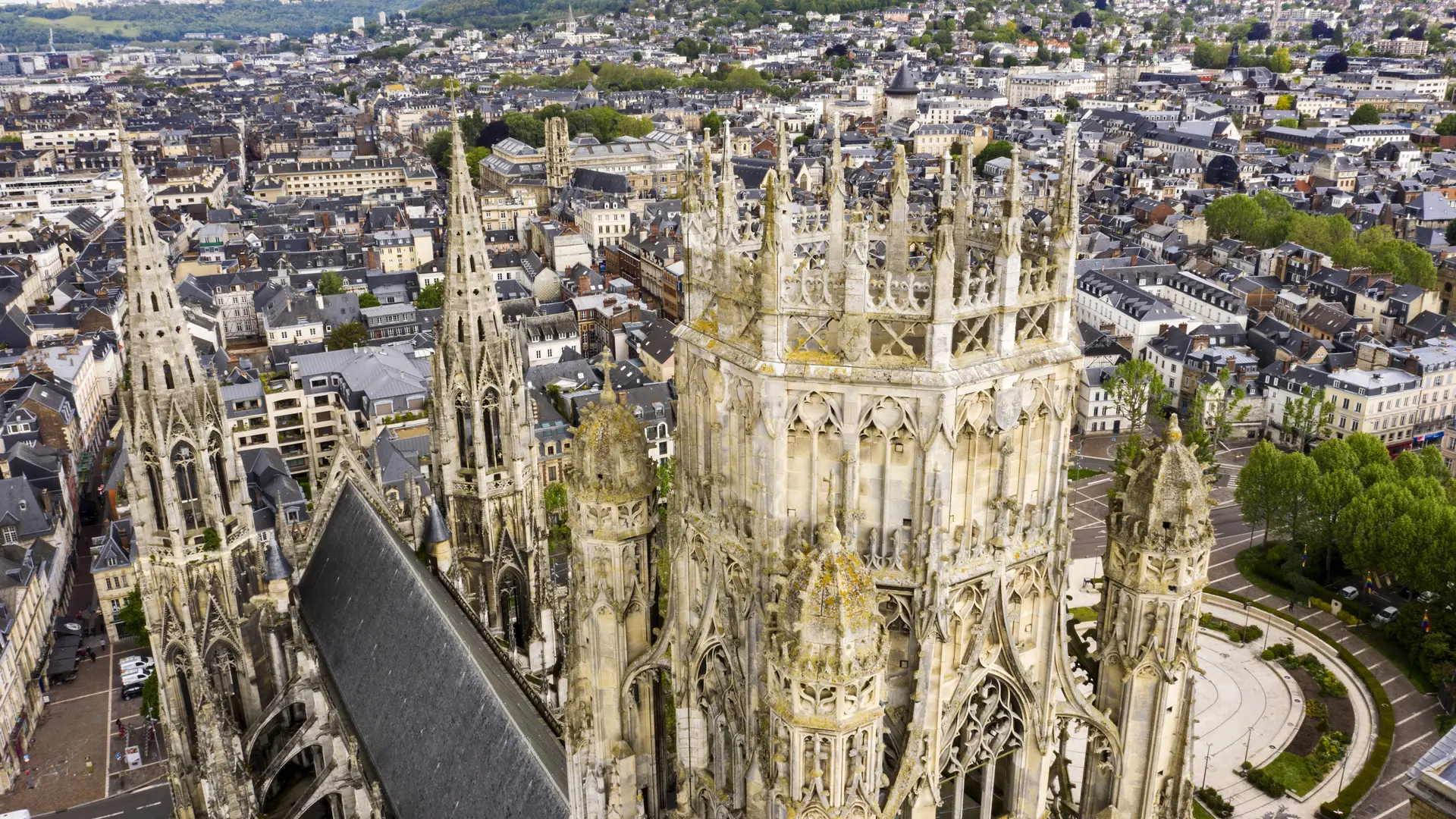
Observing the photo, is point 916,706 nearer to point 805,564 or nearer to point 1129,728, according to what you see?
point 805,564

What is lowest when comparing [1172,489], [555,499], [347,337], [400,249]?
[555,499]

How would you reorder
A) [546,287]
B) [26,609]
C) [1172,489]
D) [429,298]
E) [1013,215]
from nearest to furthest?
[1013,215]
[1172,489]
[26,609]
[429,298]
[546,287]

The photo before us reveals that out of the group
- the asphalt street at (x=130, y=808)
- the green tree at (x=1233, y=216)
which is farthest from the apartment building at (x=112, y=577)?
the green tree at (x=1233, y=216)

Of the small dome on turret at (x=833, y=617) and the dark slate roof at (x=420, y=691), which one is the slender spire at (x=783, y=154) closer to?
the small dome on turret at (x=833, y=617)

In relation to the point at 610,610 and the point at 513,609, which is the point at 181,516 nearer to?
the point at 513,609

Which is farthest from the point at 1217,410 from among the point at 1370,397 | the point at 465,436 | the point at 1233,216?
the point at 465,436

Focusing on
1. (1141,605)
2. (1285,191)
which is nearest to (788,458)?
(1141,605)
